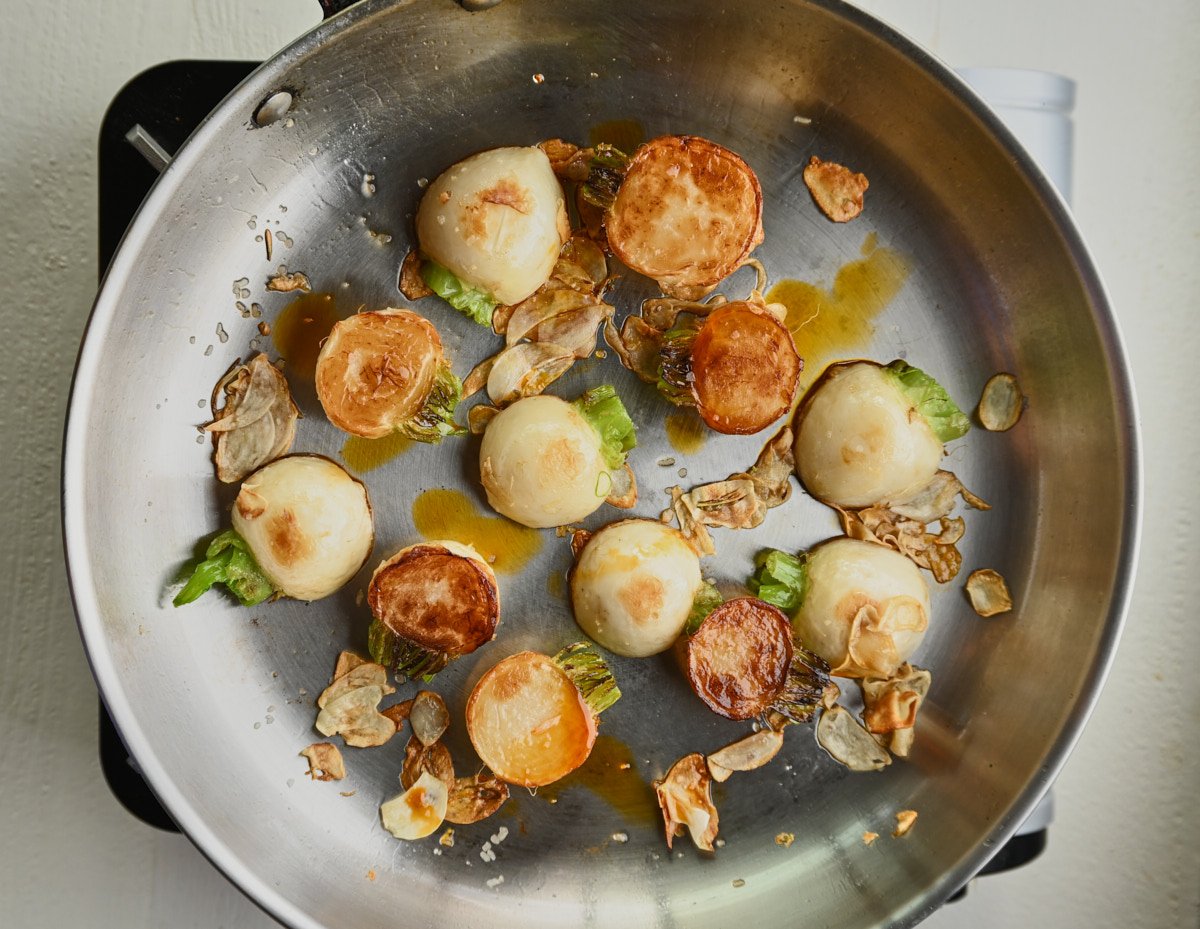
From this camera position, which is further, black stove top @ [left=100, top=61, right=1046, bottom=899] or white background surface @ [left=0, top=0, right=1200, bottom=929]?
white background surface @ [left=0, top=0, right=1200, bottom=929]

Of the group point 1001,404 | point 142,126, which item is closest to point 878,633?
point 1001,404

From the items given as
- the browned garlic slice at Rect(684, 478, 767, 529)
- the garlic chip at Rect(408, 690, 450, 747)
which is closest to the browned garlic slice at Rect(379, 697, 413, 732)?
the garlic chip at Rect(408, 690, 450, 747)

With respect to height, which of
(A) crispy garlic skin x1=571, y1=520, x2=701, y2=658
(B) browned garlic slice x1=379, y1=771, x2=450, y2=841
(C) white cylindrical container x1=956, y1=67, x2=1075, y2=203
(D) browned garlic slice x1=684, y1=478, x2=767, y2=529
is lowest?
(B) browned garlic slice x1=379, y1=771, x2=450, y2=841

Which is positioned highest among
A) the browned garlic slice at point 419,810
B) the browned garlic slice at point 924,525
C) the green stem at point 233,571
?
the browned garlic slice at point 924,525

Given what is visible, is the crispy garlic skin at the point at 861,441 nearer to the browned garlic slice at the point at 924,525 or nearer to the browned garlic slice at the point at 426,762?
the browned garlic slice at the point at 924,525

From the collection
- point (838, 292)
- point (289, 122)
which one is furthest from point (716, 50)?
point (289, 122)

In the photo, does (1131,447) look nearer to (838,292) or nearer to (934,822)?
(838,292)

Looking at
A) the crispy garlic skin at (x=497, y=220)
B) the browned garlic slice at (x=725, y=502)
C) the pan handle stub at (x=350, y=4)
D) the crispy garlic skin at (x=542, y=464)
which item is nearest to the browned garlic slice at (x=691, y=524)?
the browned garlic slice at (x=725, y=502)

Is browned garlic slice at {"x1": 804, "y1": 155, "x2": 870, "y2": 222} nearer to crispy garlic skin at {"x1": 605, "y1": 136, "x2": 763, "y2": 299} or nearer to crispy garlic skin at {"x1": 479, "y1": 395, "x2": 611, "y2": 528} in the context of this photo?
crispy garlic skin at {"x1": 605, "y1": 136, "x2": 763, "y2": 299}
